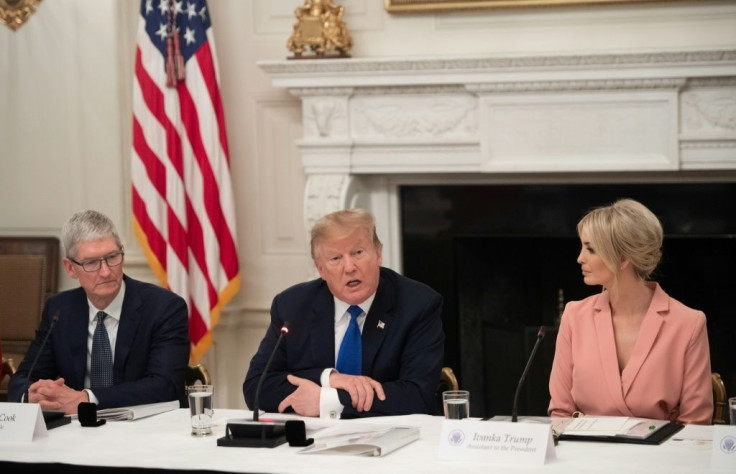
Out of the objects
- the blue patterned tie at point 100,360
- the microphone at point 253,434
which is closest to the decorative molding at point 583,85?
the blue patterned tie at point 100,360

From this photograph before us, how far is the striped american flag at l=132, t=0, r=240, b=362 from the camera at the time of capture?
18.1 feet

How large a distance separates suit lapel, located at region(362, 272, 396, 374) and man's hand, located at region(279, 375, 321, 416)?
0.27 m

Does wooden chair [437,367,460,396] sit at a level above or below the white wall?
below

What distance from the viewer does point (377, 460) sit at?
267cm

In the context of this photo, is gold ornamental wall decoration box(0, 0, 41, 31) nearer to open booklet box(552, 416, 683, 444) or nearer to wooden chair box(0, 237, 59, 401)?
wooden chair box(0, 237, 59, 401)

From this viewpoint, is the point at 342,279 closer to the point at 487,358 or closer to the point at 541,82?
the point at 541,82

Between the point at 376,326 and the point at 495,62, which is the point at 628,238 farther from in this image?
the point at 495,62

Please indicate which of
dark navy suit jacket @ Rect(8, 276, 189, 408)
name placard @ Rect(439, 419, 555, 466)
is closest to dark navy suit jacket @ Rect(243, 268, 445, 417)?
dark navy suit jacket @ Rect(8, 276, 189, 408)

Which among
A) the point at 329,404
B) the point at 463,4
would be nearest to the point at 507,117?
the point at 463,4

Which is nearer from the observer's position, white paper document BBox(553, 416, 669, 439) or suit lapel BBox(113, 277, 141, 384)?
white paper document BBox(553, 416, 669, 439)

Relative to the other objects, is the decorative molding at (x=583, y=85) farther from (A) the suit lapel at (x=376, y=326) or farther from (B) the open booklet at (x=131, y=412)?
(B) the open booklet at (x=131, y=412)

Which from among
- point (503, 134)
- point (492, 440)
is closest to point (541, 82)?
point (503, 134)

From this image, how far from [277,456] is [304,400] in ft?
1.96

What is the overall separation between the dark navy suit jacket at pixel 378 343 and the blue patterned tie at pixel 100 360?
52 centimetres
